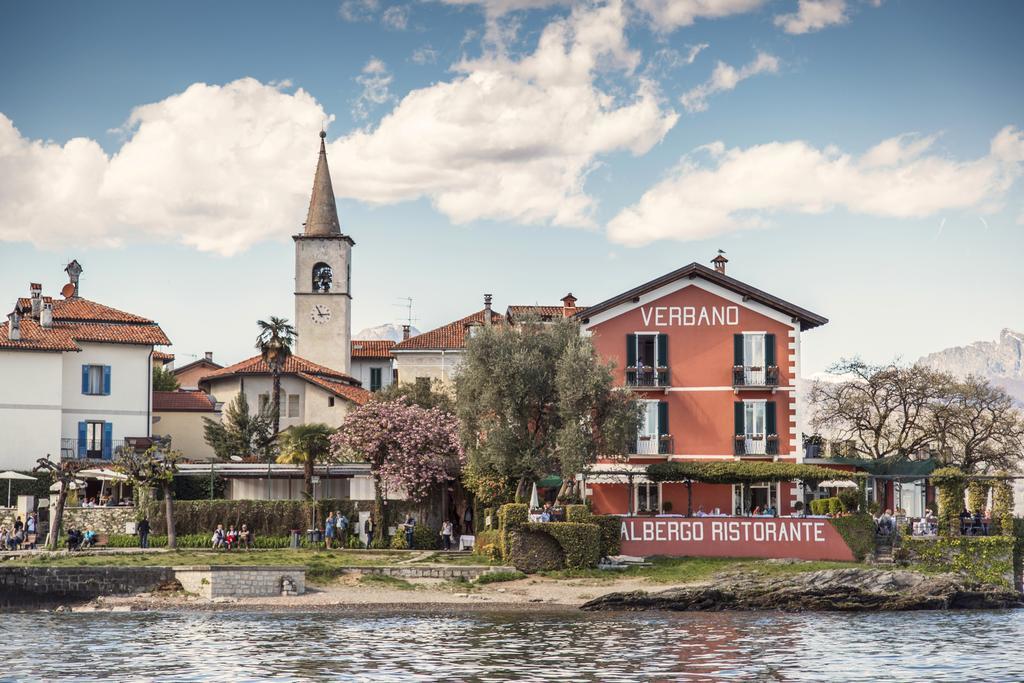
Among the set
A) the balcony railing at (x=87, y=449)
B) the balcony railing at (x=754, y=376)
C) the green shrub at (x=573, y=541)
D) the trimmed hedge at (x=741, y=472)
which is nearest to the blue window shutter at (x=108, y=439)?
the balcony railing at (x=87, y=449)

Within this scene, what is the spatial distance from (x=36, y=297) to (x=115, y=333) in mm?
5091

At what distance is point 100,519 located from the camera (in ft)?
191

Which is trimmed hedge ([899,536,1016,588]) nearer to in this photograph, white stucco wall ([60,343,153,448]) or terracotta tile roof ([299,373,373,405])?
terracotta tile roof ([299,373,373,405])

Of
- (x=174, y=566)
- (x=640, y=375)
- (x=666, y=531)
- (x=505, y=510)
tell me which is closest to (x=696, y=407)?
(x=640, y=375)

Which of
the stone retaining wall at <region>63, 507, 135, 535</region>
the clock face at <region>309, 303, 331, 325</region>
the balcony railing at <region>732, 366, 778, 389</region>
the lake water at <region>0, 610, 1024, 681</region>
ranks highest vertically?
the clock face at <region>309, 303, 331, 325</region>

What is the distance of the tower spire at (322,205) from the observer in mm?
95375

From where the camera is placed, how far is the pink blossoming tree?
56906 millimetres

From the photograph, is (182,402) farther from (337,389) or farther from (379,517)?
(379,517)

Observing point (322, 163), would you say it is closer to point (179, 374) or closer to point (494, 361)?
point (179, 374)

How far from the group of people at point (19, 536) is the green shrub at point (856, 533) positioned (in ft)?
102

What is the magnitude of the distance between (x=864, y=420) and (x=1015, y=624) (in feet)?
110

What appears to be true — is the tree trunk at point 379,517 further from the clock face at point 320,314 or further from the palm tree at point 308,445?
the clock face at point 320,314

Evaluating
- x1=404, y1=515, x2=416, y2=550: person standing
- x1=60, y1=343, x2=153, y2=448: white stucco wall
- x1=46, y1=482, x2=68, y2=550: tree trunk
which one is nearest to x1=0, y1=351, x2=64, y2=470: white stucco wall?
x1=60, y1=343, x2=153, y2=448: white stucco wall

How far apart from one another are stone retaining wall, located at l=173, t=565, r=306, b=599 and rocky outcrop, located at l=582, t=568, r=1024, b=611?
10.3 m
